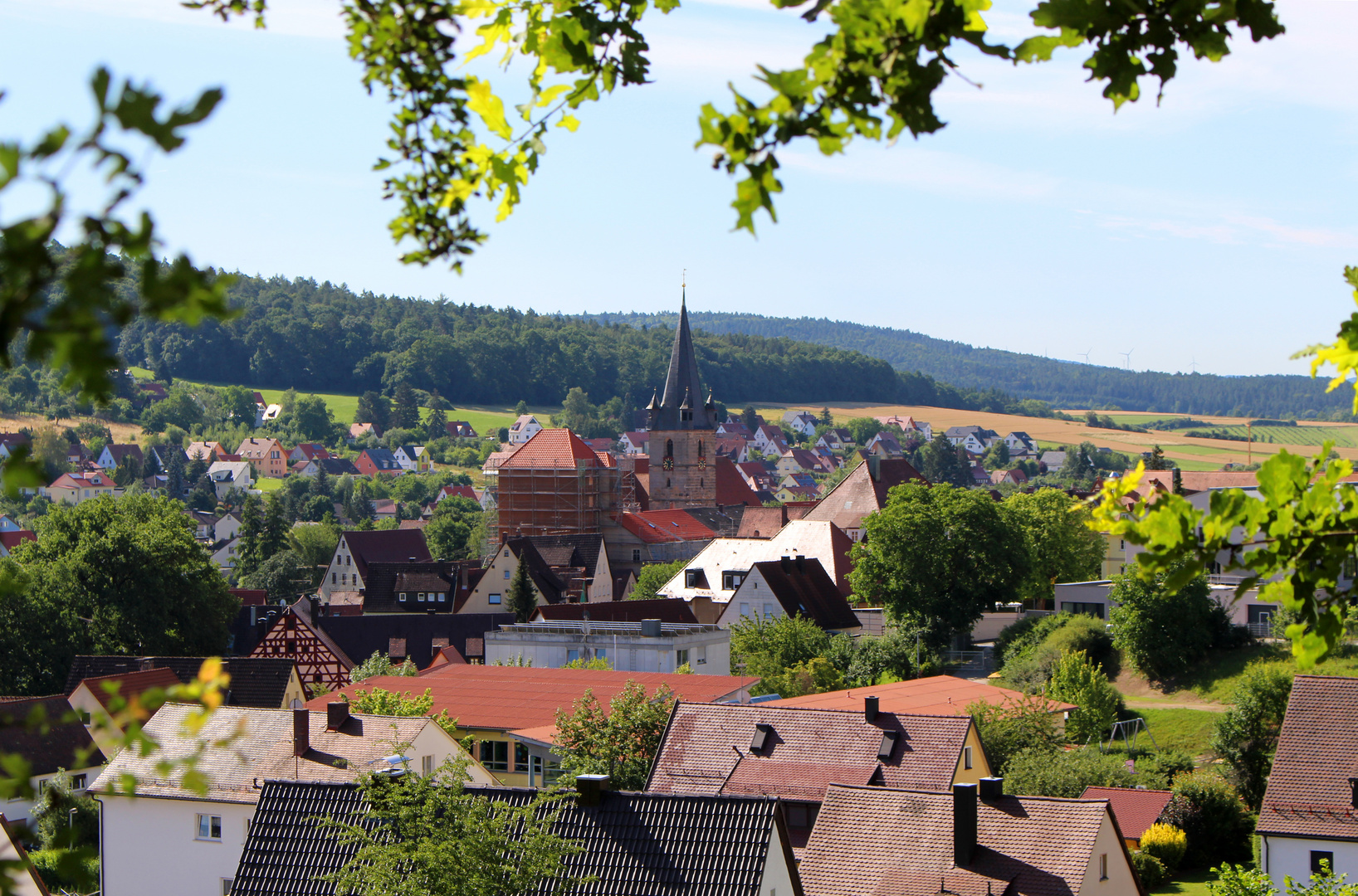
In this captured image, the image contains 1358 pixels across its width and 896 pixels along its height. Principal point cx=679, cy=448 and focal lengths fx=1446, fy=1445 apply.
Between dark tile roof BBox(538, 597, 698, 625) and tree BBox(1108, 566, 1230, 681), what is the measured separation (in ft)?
61.2

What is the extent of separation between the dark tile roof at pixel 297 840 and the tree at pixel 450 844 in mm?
522

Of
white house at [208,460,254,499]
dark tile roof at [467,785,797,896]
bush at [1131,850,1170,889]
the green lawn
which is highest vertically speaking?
dark tile roof at [467,785,797,896]

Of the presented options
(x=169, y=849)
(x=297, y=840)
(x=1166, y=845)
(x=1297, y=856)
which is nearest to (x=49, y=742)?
(x=169, y=849)

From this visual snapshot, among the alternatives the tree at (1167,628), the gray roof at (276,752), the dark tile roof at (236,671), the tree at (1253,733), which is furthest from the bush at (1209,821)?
the dark tile roof at (236,671)

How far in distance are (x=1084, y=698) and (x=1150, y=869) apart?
9032 millimetres

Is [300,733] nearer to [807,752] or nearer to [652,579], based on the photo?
[807,752]

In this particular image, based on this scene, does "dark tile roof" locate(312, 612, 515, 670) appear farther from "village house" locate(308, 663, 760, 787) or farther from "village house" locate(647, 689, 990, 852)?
"village house" locate(647, 689, 990, 852)

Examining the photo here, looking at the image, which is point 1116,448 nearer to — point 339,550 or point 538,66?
point 339,550

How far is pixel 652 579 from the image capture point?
7475 cm

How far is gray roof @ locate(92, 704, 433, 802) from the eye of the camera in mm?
Answer: 27219

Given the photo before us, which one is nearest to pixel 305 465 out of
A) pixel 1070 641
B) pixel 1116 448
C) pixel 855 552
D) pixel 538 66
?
pixel 1116 448

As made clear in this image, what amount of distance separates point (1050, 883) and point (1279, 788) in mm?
8343

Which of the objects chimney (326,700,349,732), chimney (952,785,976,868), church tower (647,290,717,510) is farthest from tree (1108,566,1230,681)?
church tower (647,290,717,510)

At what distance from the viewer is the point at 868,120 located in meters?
3.28
